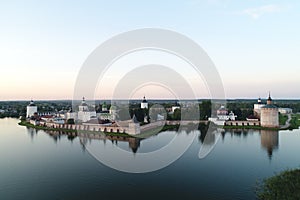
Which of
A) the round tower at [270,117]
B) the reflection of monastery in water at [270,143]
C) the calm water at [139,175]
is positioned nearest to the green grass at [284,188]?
the calm water at [139,175]

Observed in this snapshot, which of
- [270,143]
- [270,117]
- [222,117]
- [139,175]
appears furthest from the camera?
[222,117]

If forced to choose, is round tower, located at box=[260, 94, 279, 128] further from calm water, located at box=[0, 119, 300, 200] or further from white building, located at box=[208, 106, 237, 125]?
calm water, located at box=[0, 119, 300, 200]

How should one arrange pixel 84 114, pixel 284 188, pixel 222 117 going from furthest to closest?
pixel 84 114, pixel 222 117, pixel 284 188

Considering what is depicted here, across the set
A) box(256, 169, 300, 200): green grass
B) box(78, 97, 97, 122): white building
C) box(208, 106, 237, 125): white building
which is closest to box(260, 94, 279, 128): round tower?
box(208, 106, 237, 125): white building

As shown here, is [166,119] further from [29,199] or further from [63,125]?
[29,199]

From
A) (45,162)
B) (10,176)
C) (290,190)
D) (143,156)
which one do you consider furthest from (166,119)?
(290,190)

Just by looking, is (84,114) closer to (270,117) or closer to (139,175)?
(270,117)

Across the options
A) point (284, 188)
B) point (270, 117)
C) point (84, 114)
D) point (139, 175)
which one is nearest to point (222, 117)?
point (270, 117)

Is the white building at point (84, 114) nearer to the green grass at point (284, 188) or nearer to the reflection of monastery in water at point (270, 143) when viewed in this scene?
the reflection of monastery in water at point (270, 143)
